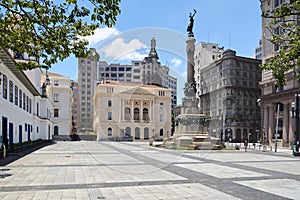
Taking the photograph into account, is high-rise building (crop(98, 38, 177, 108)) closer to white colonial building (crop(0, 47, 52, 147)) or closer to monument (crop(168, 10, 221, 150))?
white colonial building (crop(0, 47, 52, 147))

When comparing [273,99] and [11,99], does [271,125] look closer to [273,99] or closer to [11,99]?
[273,99]

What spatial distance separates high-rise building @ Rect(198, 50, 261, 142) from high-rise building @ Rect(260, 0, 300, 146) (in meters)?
21.0

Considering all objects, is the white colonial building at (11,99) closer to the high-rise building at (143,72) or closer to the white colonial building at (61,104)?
the high-rise building at (143,72)

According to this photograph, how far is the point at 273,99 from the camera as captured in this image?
5825cm

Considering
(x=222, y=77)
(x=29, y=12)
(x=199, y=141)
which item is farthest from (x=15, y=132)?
(x=222, y=77)

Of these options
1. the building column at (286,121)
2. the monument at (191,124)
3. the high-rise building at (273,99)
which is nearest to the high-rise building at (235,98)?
the high-rise building at (273,99)

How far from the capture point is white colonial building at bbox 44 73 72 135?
82.7 m

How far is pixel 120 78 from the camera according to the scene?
14234mm

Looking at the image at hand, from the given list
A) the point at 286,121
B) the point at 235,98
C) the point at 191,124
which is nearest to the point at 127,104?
the point at 191,124

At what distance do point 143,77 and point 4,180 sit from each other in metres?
7.95

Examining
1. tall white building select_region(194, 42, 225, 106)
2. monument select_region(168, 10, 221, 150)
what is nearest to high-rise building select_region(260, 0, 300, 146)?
monument select_region(168, 10, 221, 150)

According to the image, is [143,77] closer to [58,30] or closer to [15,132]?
[58,30]

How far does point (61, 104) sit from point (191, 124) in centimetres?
5346

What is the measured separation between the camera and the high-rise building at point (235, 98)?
85188 mm
